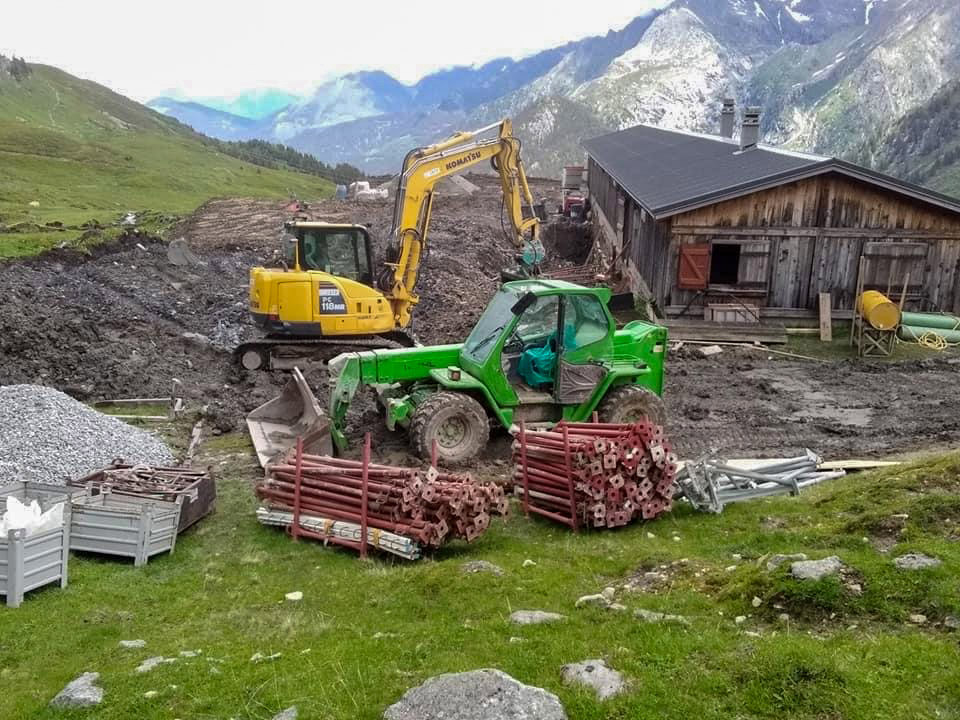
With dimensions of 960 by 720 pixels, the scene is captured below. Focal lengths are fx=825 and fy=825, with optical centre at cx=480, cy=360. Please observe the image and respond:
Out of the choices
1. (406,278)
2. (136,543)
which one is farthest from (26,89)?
(136,543)

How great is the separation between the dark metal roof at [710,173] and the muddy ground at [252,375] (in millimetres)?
4110

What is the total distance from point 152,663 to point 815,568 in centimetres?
524

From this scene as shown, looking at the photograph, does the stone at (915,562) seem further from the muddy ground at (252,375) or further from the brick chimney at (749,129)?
the brick chimney at (749,129)

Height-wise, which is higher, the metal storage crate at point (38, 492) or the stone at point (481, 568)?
the metal storage crate at point (38, 492)

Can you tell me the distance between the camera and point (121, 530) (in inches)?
330

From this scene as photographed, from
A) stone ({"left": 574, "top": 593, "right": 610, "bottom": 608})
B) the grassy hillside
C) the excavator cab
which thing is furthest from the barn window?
the grassy hillside

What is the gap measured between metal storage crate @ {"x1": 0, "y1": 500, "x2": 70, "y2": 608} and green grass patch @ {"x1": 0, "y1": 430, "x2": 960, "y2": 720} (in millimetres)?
146

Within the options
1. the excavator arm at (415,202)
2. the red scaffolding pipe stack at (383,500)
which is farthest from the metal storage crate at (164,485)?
the excavator arm at (415,202)

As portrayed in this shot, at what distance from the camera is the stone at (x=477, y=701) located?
5.06 metres

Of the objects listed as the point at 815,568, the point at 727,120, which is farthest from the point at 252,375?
the point at 727,120

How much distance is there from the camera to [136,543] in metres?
8.39

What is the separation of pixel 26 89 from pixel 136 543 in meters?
119

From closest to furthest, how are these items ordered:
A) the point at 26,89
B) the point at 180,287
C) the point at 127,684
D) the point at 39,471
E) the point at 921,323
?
the point at 127,684 < the point at 39,471 < the point at 921,323 < the point at 180,287 < the point at 26,89

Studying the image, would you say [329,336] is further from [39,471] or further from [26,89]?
[26,89]
